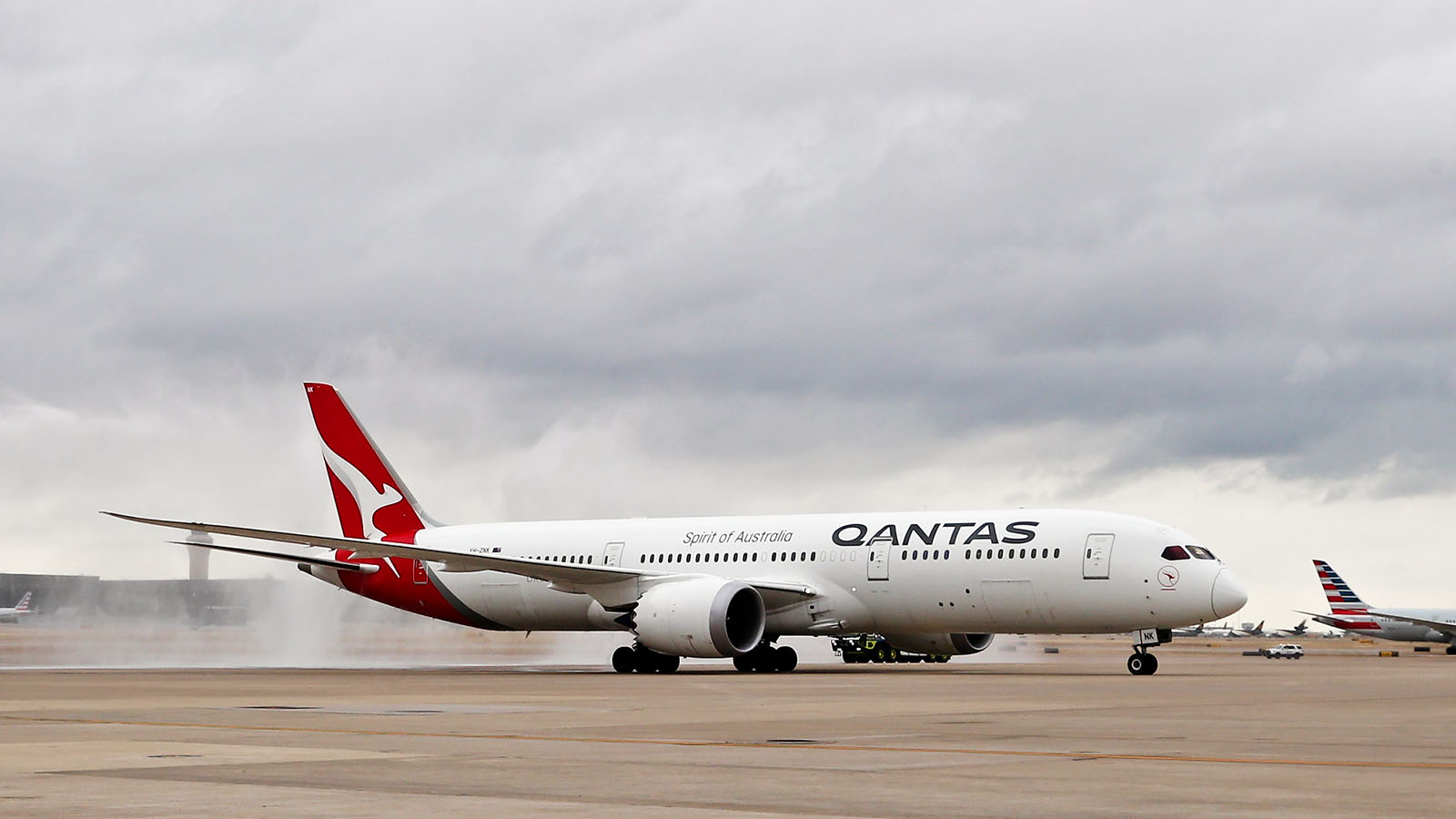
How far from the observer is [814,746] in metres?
15.1

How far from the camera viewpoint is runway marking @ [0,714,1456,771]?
13398mm

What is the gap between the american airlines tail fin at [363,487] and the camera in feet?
163

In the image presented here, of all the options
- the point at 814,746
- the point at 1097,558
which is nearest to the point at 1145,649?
the point at 1097,558

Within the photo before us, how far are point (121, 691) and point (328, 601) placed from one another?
1085 inches

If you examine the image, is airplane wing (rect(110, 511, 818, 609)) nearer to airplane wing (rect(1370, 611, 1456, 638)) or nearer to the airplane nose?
the airplane nose

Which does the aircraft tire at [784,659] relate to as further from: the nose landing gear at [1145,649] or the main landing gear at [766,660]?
the nose landing gear at [1145,649]

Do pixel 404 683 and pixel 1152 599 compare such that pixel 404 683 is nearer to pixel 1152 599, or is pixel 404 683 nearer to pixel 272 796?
pixel 1152 599

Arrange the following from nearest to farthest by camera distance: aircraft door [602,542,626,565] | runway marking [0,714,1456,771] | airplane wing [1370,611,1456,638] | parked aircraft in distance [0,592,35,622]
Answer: runway marking [0,714,1456,771] < aircraft door [602,542,626,565] < airplane wing [1370,611,1456,638] < parked aircraft in distance [0,592,35,622]

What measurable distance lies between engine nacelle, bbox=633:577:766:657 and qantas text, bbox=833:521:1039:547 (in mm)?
2891

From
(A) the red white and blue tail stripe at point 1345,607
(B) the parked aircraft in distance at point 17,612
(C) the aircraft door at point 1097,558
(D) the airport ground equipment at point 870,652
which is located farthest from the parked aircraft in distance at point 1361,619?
(B) the parked aircraft in distance at point 17,612

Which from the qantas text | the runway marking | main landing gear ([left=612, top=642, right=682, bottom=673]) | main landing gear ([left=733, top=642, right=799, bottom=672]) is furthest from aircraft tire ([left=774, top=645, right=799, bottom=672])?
the runway marking

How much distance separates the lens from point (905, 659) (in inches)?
2149

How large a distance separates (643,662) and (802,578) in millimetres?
4553

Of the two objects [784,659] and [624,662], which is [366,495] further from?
[784,659]
